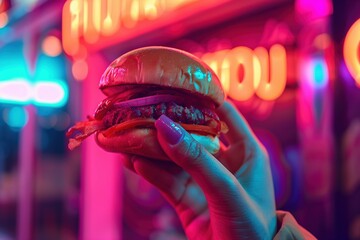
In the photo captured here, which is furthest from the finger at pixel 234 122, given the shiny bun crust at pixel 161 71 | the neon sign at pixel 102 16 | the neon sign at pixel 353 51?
the neon sign at pixel 102 16

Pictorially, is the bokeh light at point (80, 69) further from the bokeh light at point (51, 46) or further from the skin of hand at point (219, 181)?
the skin of hand at point (219, 181)

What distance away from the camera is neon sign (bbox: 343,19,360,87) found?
2041mm

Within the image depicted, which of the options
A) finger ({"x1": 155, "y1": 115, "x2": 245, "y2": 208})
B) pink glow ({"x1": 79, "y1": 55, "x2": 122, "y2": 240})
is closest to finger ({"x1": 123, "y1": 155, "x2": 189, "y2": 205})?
finger ({"x1": 155, "y1": 115, "x2": 245, "y2": 208})

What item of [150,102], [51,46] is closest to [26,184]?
[51,46]

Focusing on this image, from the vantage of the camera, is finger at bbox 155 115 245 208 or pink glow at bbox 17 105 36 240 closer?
finger at bbox 155 115 245 208

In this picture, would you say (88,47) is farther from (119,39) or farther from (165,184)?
(165,184)

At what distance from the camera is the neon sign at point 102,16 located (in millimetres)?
3002

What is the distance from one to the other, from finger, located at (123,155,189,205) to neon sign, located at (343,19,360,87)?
3.88ft

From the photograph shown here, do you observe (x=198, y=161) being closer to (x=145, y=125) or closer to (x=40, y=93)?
(x=145, y=125)

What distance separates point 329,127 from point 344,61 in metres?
0.34

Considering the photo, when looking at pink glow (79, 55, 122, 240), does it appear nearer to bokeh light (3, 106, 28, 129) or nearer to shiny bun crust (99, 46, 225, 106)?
bokeh light (3, 106, 28, 129)

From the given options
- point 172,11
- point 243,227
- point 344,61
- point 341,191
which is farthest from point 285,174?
point 243,227

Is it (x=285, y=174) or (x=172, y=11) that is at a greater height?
(x=172, y=11)

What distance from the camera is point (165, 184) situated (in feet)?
4.11
